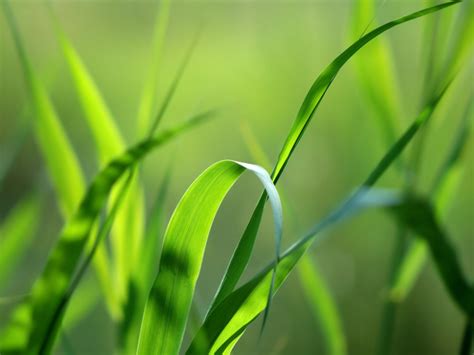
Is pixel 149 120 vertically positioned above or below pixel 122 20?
below

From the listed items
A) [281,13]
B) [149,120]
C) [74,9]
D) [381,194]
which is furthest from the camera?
[74,9]

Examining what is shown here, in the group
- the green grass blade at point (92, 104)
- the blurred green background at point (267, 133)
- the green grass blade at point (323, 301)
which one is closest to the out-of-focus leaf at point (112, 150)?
the green grass blade at point (92, 104)

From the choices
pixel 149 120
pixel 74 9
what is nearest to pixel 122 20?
pixel 74 9

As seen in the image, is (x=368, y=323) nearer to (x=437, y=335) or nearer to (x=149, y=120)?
(x=437, y=335)

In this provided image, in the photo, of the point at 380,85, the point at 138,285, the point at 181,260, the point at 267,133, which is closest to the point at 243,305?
the point at 181,260

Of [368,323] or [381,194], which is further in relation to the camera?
[368,323]

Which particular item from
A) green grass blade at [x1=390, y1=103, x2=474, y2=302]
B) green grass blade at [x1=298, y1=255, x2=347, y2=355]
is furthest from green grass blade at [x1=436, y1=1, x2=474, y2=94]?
green grass blade at [x1=298, y1=255, x2=347, y2=355]

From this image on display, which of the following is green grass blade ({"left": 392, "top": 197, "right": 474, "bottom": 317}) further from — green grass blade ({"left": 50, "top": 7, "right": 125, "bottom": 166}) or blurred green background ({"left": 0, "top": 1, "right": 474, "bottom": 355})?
blurred green background ({"left": 0, "top": 1, "right": 474, "bottom": 355})

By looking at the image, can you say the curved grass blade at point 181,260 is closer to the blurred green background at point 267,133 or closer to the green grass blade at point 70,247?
the green grass blade at point 70,247
